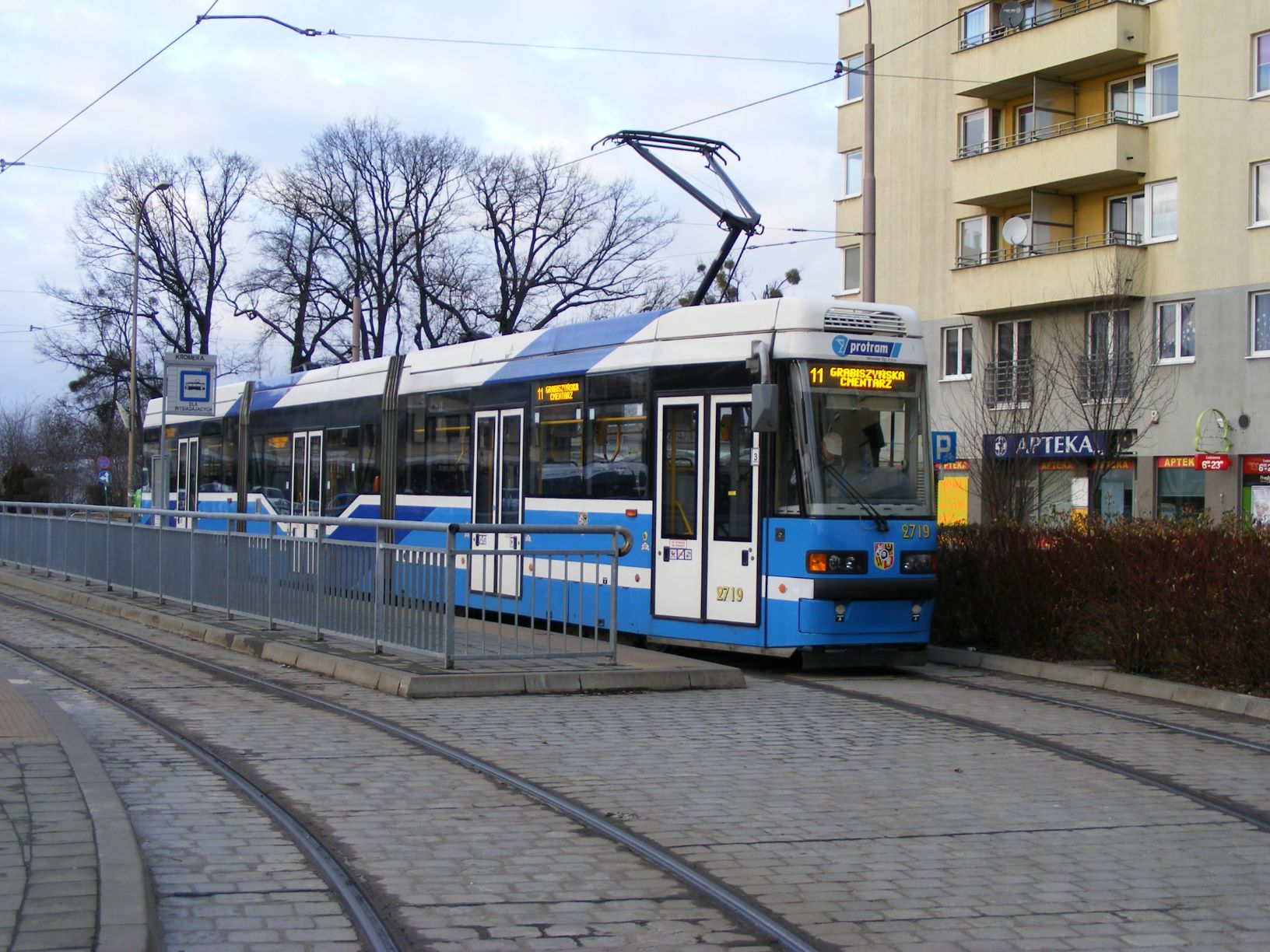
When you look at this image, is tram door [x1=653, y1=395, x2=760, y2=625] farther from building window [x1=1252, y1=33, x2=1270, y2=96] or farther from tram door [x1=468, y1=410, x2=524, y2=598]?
building window [x1=1252, y1=33, x2=1270, y2=96]

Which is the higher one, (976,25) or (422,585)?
(976,25)

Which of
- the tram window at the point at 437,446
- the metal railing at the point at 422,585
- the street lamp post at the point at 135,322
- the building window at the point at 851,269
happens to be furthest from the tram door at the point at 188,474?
the street lamp post at the point at 135,322

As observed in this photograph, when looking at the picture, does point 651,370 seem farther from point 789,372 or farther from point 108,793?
point 108,793

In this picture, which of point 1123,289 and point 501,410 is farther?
point 1123,289

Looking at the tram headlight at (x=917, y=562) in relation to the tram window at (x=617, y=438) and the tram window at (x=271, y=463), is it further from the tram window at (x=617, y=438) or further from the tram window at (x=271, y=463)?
the tram window at (x=271, y=463)

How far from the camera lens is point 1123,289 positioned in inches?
1232

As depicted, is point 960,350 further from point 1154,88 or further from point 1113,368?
point 1113,368

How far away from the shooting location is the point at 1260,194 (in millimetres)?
30344


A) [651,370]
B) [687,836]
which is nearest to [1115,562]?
[651,370]

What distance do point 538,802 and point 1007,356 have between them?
1189 inches

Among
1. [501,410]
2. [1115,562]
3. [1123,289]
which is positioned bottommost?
[1115,562]

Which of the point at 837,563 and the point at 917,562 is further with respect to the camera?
the point at 917,562

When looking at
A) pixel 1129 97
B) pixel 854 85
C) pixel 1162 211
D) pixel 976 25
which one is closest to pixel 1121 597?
pixel 1162 211

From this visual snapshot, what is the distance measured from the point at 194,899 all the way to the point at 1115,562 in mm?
10258
